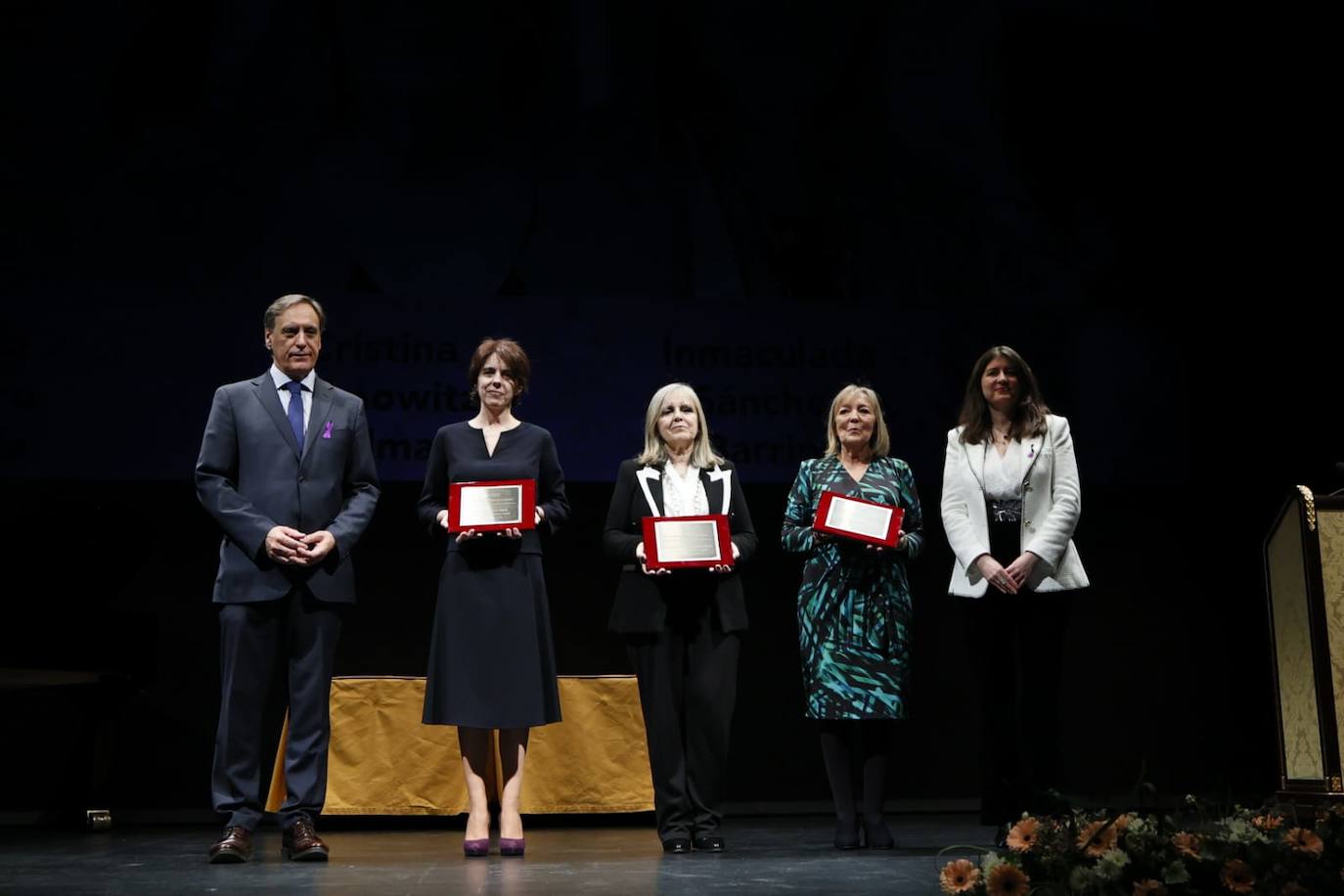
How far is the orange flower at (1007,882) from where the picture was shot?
5.75 ft

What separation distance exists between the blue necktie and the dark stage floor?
1.23 metres

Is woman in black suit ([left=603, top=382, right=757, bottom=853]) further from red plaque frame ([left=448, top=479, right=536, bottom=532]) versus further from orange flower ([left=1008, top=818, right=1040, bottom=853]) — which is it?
orange flower ([left=1008, top=818, right=1040, bottom=853])

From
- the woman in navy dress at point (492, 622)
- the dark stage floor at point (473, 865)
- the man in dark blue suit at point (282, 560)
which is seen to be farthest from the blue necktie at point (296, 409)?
the dark stage floor at point (473, 865)

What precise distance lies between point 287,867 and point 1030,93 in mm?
4579

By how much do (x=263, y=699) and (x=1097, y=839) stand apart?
2561 mm

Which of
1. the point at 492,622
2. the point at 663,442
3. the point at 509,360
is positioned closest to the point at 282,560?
the point at 492,622

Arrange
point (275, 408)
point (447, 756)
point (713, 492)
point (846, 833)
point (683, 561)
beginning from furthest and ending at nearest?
1. point (447, 756)
2. point (713, 492)
3. point (846, 833)
4. point (683, 561)
5. point (275, 408)

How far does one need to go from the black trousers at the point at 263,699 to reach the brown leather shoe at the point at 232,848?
0.09 ft

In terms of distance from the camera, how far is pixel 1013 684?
3.95 metres

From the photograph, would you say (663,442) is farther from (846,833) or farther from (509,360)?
(846,833)

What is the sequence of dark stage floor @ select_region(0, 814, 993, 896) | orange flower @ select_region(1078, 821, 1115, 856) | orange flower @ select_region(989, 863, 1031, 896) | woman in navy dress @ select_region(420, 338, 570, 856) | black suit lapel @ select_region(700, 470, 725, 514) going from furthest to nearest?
black suit lapel @ select_region(700, 470, 725, 514), woman in navy dress @ select_region(420, 338, 570, 856), dark stage floor @ select_region(0, 814, 993, 896), orange flower @ select_region(1078, 821, 1115, 856), orange flower @ select_region(989, 863, 1031, 896)

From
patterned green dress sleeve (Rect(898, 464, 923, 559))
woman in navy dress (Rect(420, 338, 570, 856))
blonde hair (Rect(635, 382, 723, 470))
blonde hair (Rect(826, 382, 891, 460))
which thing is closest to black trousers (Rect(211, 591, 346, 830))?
woman in navy dress (Rect(420, 338, 570, 856))

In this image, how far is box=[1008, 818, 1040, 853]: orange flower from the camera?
1.91m

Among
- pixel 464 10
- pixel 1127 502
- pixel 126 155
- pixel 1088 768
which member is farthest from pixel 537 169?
pixel 1088 768
